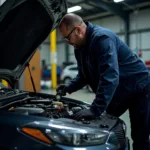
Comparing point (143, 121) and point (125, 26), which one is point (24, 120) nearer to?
point (143, 121)

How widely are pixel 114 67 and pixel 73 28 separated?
1.54ft

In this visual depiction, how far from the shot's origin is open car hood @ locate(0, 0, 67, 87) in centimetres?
209

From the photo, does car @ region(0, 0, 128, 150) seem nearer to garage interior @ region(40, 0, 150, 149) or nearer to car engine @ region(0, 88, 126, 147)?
car engine @ region(0, 88, 126, 147)

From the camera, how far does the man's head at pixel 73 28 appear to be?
203cm

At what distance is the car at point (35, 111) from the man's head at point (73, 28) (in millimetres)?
173

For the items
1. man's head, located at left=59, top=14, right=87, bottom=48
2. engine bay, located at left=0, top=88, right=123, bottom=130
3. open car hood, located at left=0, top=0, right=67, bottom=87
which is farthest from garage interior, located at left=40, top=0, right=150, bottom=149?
engine bay, located at left=0, top=88, right=123, bottom=130

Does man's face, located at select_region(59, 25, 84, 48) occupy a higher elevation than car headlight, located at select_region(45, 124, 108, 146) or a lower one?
higher

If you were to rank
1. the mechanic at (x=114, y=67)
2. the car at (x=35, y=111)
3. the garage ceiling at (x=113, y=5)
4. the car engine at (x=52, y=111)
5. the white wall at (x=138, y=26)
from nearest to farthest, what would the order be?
the car at (x=35, y=111), the car engine at (x=52, y=111), the mechanic at (x=114, y=67), the garage ceiling at (x=113, y=5), the white wall at (x=138, y=26)

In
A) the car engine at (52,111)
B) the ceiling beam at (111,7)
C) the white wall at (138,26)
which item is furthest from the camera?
the white wall at (138,26)

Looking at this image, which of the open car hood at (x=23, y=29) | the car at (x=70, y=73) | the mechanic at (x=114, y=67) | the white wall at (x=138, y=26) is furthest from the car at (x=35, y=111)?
the white wall at (x=138, y=26)

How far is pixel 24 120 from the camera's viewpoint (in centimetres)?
158

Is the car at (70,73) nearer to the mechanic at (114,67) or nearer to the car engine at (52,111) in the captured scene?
the mechanic at (114,67)

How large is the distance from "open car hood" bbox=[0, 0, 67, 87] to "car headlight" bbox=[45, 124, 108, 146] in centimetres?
95

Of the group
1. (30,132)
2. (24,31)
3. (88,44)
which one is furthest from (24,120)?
(24,31)
